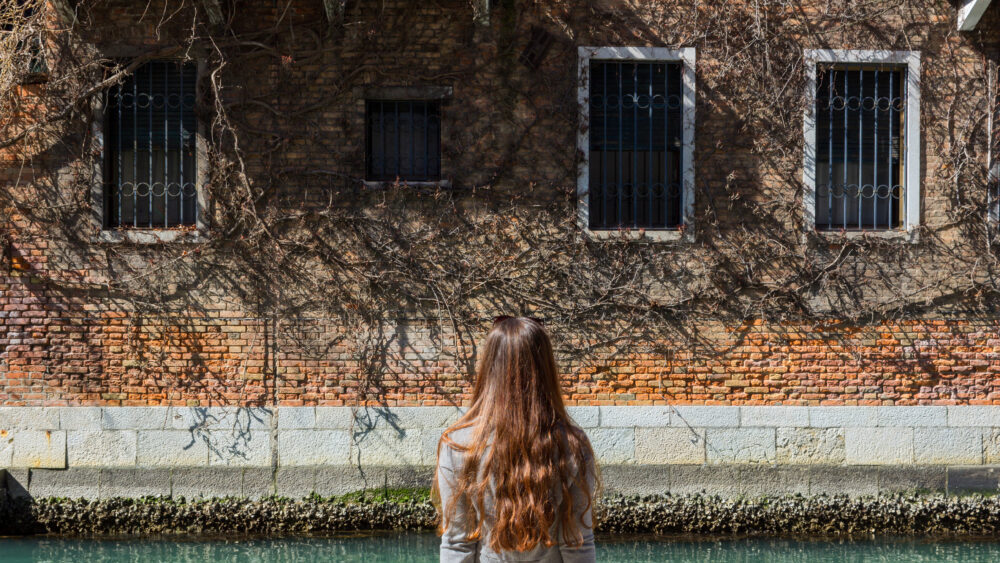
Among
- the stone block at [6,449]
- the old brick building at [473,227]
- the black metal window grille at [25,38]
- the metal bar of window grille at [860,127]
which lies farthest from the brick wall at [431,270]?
the metal bar of window grille at [860,127]

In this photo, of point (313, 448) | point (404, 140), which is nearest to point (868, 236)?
point (404, 140)

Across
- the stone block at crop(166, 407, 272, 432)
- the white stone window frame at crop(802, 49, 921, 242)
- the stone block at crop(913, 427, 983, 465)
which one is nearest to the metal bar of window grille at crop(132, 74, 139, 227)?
the stone block at crop(166, 407, 272, 432)

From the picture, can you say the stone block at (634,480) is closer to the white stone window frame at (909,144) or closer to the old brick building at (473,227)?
the old brick building at (473,227)

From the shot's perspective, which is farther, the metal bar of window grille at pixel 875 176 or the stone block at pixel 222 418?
the metal bar of window grille at pixel 875 176

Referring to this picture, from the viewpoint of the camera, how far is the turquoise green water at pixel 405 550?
685 cm

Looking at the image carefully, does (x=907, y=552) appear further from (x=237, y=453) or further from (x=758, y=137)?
(x=237, y=453)

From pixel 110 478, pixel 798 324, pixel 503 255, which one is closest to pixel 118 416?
pixel 110 478

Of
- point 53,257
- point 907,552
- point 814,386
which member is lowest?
point 907,552

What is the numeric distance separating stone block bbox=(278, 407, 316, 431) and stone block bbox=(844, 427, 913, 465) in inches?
198

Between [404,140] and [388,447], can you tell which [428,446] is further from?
[404,140]

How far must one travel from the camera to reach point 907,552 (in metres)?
7.05

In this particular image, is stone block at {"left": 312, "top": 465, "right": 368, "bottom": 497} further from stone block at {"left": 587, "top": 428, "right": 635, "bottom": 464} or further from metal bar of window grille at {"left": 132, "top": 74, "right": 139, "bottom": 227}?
metal bar of window grille at {"left": 132, "top": 74, "right": 139, "bottom": 227}

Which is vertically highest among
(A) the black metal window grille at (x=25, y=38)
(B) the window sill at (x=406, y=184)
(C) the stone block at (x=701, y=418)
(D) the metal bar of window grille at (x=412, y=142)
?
(A) the black metal window grille at (x=25, y=38)

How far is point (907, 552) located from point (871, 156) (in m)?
3.71
